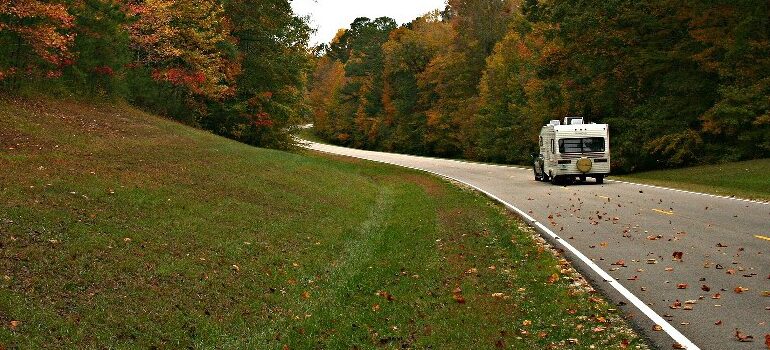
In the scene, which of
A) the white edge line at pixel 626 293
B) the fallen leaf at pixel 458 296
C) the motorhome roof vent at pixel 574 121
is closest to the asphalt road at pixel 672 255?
the white edge line at pixel 626 293

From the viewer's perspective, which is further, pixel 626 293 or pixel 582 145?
pixel 582 145

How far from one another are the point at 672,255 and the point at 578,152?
1856 cm

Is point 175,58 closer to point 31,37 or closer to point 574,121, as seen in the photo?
point 31,37

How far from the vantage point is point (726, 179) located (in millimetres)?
29531

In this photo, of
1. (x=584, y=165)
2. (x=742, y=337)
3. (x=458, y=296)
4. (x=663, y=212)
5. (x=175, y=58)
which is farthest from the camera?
(x=175, y=58)

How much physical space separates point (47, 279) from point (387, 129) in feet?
279

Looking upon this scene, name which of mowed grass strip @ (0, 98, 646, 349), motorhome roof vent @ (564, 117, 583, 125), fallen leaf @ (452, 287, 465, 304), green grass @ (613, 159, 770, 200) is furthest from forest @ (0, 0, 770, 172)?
fallen leaf @ (452, 287, 465, 304)

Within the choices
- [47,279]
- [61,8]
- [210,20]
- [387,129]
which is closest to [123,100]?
[210,20]

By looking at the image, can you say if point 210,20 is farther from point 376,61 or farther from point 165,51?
point 376,61

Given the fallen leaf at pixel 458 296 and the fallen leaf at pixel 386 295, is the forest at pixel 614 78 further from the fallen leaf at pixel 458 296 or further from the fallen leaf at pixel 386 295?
the fallen leaf at pixel 386 295

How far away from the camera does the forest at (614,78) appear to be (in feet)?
116

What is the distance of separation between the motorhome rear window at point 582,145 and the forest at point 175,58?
64.7 ft

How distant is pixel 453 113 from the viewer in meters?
71.1

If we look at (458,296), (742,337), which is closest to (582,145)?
(458,296)
